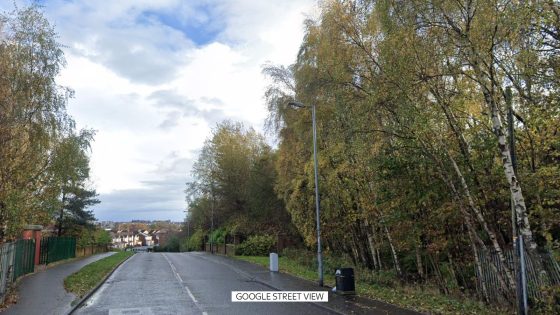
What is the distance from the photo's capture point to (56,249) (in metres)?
31.7

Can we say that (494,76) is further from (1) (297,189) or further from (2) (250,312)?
(1) (297,189)

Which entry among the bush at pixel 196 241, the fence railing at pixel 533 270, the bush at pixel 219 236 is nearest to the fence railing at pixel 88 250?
the bush at pixel 196 241

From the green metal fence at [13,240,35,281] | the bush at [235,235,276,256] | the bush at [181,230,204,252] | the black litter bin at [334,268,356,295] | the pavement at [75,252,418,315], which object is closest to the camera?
the pavement at [75,252,418,315]

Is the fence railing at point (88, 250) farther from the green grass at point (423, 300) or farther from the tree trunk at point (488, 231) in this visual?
the tree trunk at point (488, 231)

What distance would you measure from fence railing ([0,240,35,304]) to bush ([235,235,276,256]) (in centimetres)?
1893

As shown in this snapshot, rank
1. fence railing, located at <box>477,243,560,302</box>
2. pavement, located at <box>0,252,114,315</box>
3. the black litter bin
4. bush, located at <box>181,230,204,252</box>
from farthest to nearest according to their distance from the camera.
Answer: bush, located at <box>181,230,204,252</box> → the black litter bin → pavement, located at <box>0,252,114,315</box> → fence railing, located at <box>477,243,560,302</box>

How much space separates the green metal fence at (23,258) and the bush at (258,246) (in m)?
18.9

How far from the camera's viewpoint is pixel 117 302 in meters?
13.7

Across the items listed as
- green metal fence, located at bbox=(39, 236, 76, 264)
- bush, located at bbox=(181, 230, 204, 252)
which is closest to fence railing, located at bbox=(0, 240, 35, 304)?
green metal fence, located at bbox=(39, 236, 76, 264)

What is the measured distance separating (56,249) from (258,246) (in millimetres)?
15597

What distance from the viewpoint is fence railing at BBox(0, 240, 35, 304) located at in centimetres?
1393

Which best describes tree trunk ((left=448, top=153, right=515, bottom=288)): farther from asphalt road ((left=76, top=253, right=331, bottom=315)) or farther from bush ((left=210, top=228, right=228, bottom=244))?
bush ((left=210, top=228, right=228, bottom=244))

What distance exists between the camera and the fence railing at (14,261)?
1393cm

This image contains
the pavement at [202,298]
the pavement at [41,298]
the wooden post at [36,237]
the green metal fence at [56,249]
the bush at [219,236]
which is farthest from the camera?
the bush at [219,236]
